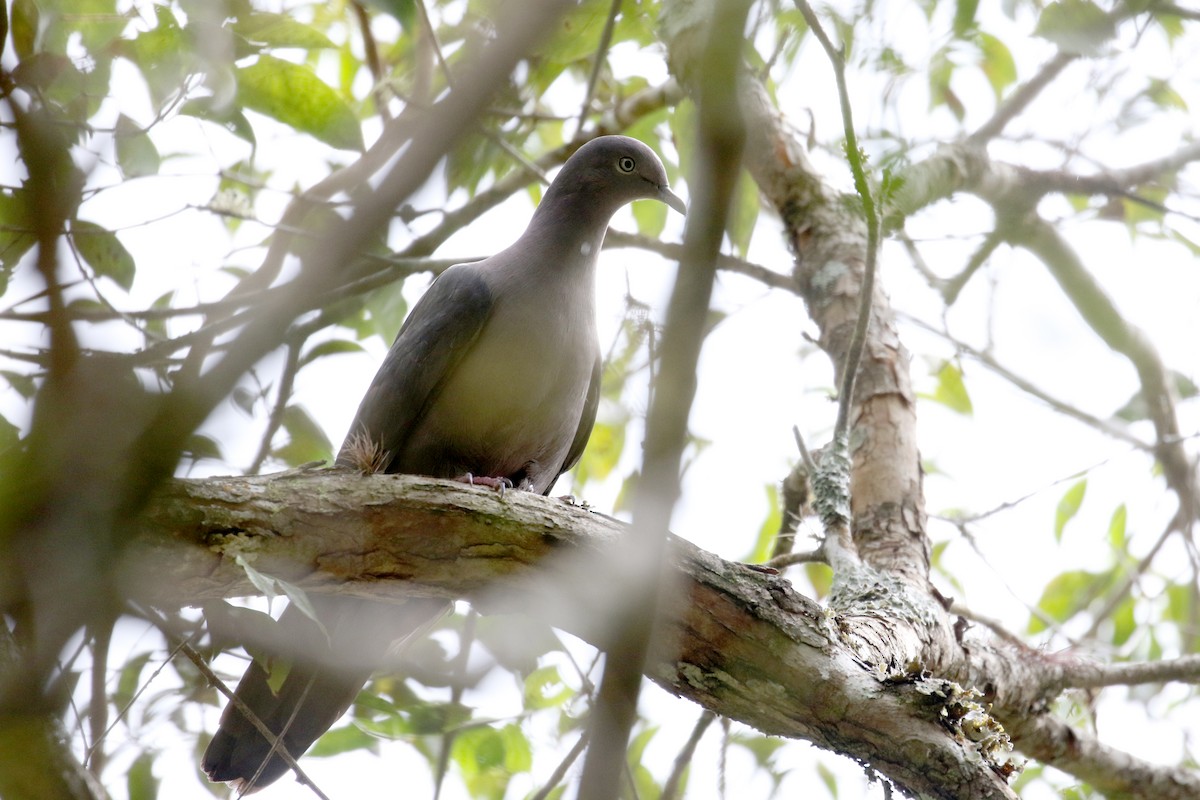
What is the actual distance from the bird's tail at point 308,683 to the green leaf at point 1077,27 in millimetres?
2299

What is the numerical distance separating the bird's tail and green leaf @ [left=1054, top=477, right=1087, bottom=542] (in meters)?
2.97

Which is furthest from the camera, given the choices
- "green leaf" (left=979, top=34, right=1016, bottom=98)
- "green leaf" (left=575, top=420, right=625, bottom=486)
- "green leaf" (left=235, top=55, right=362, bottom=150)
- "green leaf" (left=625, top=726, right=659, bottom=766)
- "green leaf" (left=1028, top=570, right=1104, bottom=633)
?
"green leaf" (left=1028, top=570, right=1104, bottom=633)

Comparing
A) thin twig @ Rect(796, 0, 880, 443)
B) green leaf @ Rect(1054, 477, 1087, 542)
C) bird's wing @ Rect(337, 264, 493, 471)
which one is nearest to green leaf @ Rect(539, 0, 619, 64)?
thin twig @ Rect(796, 0, 880, 443)

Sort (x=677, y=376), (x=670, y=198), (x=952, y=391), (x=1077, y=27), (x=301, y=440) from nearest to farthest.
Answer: (x=677, y=376) → (x=1077, y=27) → (x=301, y=440) → (x=670, y=198) → (x=952, y=391)

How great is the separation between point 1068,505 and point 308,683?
3476 mm

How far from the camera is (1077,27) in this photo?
2311 mm

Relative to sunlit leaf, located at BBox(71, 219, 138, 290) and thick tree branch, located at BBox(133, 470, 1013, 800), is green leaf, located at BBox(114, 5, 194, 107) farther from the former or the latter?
thick tree branch, located at BBox(133, 470, 1013, 800)

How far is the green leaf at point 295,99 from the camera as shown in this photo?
9.59 feet

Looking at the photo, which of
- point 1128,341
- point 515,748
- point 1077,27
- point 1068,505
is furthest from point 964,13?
point 1068,505

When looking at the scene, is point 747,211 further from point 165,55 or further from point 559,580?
point 165,55

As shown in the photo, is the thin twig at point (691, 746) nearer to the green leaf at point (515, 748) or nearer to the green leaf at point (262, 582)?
the green leaf at point (515, 748)

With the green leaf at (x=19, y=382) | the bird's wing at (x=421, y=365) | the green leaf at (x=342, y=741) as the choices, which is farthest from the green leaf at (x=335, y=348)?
the green leaf at (x=342, y=741)

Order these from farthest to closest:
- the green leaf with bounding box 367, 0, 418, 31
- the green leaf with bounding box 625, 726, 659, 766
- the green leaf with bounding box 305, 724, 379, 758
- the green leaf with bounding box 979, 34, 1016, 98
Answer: the green leaf with bounding box 979, 34, 1016, 98 → the green leaf with bounding box 625, 726, 659, 766 → the green leaf with bounding box 305, 724, 379, 758 → the green leaf with bounding box 367, 0, 418, 31

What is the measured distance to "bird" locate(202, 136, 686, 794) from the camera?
3.12 metres
